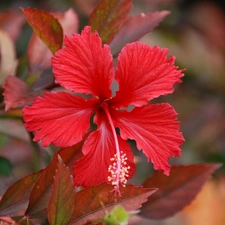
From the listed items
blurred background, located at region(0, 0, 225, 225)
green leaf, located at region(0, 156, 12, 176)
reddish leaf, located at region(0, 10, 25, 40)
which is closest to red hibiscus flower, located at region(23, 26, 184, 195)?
green leaf, located at region(0, 156, 12, 176)

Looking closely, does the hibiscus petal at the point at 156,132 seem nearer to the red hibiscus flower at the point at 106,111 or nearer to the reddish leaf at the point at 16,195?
the red hibiscus flower at the point at 106,111

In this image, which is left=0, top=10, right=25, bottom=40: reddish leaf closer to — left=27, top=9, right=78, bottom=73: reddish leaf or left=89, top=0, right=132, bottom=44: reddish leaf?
left=27, top=9, right=78, bottom=73: reddish leaf

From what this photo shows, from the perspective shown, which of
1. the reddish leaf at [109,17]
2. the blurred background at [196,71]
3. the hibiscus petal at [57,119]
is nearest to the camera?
the hibiscus petal at [57,119]

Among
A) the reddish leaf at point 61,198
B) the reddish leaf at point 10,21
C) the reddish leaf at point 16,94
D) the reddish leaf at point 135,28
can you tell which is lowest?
the reddish leaf at point 10,21

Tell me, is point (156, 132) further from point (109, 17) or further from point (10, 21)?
point (10, 21)

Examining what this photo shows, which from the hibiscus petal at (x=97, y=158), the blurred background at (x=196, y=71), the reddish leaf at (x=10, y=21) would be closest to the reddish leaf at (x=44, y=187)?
the hibiscus petal at (x=97, y=158)

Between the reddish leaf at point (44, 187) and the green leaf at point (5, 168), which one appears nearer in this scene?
the reddish leaf at point (44, 187)

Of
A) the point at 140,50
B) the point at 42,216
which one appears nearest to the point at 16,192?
the point at 42,216

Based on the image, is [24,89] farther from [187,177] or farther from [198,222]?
[198,222]
